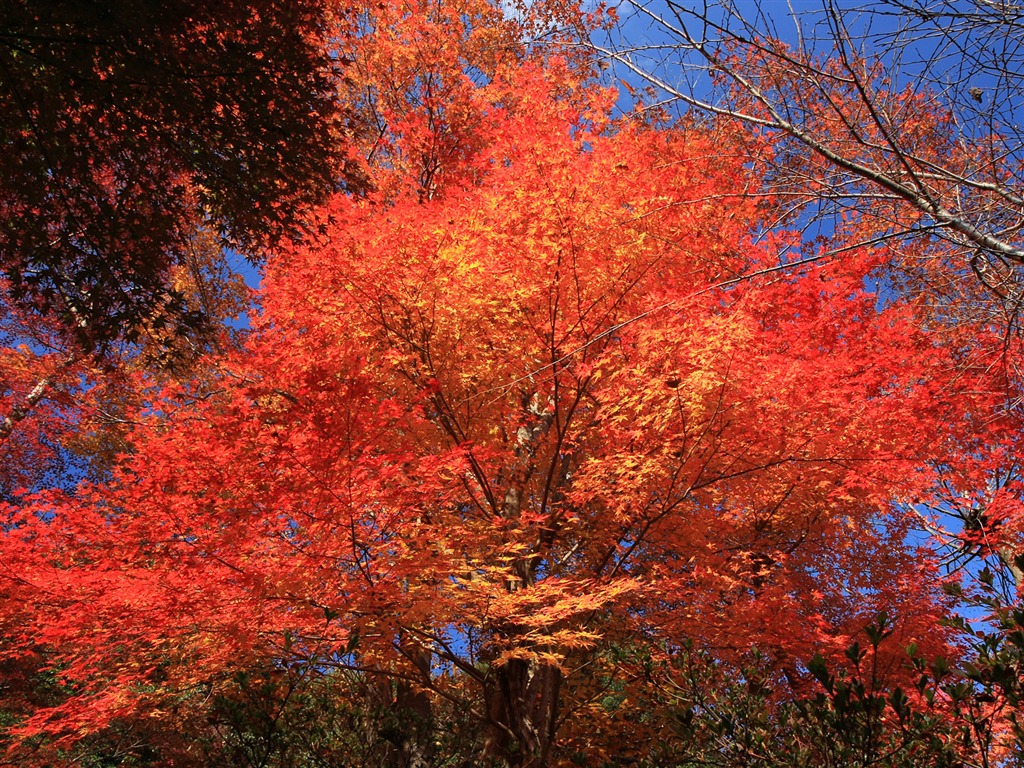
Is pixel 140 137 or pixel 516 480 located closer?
pixel 140 137

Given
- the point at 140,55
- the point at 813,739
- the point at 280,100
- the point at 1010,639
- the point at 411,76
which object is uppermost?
the point at 411,76

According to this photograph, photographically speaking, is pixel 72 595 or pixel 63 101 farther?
pixel 72 595

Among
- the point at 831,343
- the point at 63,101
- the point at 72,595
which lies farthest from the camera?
the point at 831,343

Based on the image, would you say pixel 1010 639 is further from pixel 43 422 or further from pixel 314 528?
pixel 43 422

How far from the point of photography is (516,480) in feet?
29.0

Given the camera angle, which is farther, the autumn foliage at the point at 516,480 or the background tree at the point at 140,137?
the autumn foliage at the point at 516,480

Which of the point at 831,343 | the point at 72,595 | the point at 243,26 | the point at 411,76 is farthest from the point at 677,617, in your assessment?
the point at 411,76

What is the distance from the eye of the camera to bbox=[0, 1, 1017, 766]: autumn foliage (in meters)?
6.18

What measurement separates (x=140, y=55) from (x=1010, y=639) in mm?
5732

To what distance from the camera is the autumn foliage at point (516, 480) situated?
6176 millimetres

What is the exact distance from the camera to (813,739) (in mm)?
3053

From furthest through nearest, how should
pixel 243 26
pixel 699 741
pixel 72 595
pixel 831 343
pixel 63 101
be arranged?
pixel 831 343 → pixel 72 595 → pixel 243 26 → pixel 63 101 → pixel 699 741

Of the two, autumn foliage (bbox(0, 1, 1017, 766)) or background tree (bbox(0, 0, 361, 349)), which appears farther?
autumn foliage (bbox(0, 1, 1017, 766))

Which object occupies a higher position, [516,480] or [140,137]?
[140,137]
